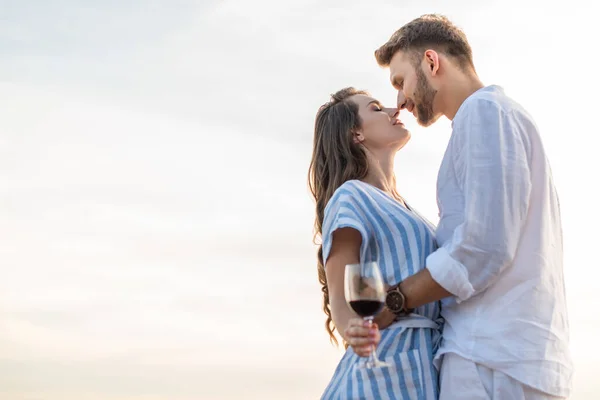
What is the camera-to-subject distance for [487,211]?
147 inches

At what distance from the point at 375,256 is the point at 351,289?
676 millimetres

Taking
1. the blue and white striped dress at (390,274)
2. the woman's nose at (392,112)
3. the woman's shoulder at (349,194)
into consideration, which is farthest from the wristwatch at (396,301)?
the woman's nose at (392,112)

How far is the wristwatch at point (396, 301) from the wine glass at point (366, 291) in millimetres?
187

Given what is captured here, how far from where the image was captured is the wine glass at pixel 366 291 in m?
3.77

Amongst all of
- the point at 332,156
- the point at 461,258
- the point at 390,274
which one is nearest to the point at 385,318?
the point at 390,274

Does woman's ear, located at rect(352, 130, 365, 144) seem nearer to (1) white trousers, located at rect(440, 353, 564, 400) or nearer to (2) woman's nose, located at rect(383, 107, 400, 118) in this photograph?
(2) woman's nose, located at rect(383, 107, 400, 118)

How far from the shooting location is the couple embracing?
3.72m

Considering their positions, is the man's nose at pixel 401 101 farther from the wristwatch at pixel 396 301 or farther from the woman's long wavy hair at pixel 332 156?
the wristwatch at pixel 396 301

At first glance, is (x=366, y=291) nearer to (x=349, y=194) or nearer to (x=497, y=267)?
(x=497, y=267)

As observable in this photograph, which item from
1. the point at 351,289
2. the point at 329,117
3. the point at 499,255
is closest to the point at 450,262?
the point at 499,255

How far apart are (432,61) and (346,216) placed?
1136mm

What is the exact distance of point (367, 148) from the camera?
538cm

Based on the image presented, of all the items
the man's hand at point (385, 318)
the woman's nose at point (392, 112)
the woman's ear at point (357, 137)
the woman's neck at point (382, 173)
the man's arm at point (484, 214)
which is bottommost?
the man's hand at point (385, 318)

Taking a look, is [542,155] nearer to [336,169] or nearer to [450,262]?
[450,262]
